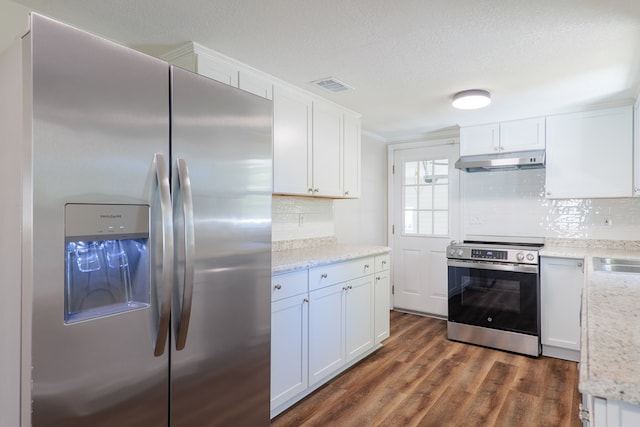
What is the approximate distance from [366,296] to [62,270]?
2.42 m

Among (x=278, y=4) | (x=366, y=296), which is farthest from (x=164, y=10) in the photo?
(x=366, y=296)

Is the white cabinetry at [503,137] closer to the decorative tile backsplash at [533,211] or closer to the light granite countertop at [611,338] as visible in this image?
the decorative tile backsplash at [533,211]

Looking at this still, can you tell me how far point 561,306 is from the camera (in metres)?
3.31

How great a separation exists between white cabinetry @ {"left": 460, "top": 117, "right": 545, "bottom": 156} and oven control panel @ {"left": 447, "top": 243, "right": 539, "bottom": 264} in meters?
1.03

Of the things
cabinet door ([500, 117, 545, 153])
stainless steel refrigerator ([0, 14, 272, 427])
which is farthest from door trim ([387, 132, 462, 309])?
stainless steel refrigerator ([0, 14, 272, 427])

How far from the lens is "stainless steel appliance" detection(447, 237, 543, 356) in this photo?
3.38 m

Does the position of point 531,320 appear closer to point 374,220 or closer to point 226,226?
point 374,220

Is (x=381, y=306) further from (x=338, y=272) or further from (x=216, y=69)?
(x=216, y=69)

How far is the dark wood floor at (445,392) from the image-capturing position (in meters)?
2.35

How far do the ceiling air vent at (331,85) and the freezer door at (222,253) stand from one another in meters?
1.16

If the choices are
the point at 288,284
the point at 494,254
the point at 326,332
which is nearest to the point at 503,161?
the point at 494,254

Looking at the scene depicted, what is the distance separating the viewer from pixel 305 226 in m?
3.55

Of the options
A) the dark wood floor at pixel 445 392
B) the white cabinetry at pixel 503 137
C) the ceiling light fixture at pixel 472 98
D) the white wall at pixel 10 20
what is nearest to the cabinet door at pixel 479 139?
the white cabinetry at pixel 503 137

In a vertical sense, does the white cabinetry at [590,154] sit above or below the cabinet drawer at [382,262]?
above
